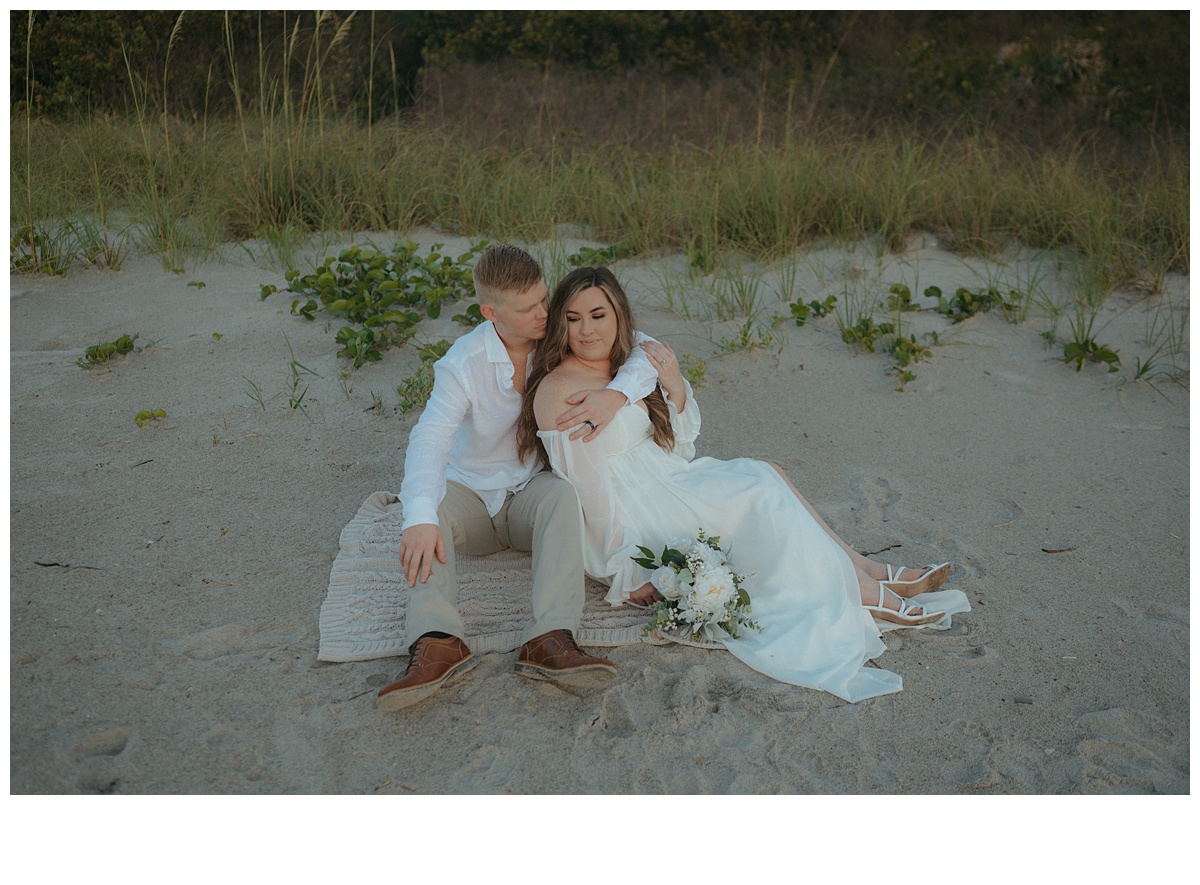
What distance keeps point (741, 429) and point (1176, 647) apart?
213 centimetres

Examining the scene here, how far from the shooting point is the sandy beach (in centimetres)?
254

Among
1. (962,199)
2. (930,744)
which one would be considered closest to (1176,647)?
(930,744)

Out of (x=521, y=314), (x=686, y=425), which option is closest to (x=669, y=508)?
(x=686, y=425)

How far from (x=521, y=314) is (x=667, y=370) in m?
0.57

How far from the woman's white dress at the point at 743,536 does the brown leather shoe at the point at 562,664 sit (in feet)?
1.52

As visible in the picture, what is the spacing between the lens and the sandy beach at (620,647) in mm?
2543

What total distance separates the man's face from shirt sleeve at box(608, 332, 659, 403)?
31cm

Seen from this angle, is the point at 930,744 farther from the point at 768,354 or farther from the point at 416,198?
the point at 416,198

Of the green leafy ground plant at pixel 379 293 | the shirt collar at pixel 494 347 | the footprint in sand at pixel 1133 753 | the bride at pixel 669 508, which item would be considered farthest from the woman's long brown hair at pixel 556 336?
the green leafy ground plant at pixel 379 293

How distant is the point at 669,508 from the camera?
327 cm

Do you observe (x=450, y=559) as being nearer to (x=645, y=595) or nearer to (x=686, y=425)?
(x=645, y=595)

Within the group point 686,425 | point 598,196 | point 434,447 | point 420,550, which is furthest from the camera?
point 598,196

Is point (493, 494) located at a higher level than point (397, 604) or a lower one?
higher

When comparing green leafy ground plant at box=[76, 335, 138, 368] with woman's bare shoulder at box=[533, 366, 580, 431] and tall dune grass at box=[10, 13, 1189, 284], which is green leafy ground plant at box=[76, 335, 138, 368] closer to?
tall dune grass at box=[10, 13, 1189, 284]
